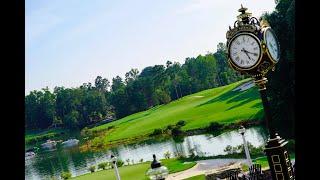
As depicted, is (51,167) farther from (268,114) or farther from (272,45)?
(272,45)

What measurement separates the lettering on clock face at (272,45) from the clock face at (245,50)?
→ 25 cm

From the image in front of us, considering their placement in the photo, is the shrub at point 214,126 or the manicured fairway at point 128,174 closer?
the manicured fairway at point 128,174

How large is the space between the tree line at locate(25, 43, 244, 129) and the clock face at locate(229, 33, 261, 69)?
4038 inches

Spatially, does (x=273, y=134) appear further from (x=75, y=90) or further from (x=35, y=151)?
(x=75, y=90)

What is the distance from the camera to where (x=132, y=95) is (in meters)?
120

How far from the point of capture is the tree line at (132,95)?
11975cm

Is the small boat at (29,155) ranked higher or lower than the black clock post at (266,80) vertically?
higher

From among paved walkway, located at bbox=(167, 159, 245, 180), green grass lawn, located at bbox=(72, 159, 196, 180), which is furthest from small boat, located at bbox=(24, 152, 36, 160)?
paved walkway, located at bbox=(167, 159, 245, 180)

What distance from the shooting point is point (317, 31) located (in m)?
1.60

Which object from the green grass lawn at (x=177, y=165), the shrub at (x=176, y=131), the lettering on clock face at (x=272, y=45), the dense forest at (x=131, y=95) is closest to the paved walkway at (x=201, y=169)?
the green grass lawn at (x=177, y=165)

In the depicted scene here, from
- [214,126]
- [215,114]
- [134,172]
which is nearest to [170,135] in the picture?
[215,114]

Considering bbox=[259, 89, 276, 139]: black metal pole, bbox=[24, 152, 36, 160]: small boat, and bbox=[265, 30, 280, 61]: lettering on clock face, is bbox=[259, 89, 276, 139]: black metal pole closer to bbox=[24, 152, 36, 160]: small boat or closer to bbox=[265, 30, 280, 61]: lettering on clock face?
bbox=[265, 30, 280, 61]: lettering on clock face

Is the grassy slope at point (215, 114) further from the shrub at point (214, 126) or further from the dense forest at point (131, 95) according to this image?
the dense forest at point (131, 95)

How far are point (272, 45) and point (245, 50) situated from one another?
57 cm
